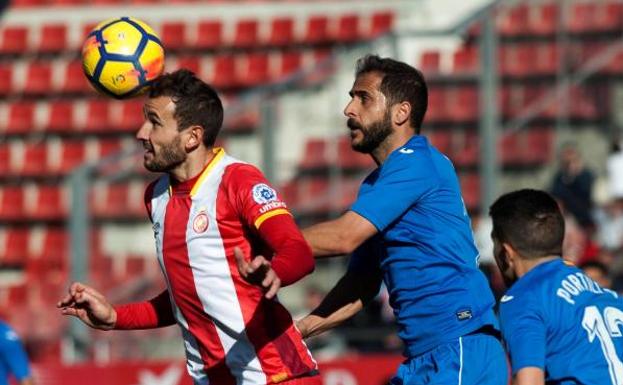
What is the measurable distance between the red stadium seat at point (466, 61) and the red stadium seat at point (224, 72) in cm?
644

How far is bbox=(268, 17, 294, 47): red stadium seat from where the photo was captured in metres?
19.7

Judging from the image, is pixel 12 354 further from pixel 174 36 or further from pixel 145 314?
pixel 174 36

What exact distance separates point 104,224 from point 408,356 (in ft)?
25.6

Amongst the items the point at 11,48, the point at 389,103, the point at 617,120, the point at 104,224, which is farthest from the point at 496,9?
the point at 11,48

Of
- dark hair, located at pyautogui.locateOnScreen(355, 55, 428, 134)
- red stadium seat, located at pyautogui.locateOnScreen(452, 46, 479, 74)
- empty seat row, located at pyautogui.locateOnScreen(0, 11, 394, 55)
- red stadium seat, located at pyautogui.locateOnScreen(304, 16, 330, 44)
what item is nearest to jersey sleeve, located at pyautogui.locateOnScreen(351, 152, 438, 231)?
dark hair, located at pyautogui.locateOnScreen(355, 55, 428, 134)

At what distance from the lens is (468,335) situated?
597 centimetres

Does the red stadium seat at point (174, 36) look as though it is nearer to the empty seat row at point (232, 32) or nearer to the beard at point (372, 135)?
the empty seat row at point (232, 32)

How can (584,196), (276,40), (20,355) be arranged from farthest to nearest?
(276,40), (584,196), (20,355)

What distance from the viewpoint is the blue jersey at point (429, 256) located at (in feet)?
19.5

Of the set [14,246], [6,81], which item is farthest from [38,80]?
[14,246]

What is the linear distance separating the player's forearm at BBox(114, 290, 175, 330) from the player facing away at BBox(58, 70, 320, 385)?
206mm

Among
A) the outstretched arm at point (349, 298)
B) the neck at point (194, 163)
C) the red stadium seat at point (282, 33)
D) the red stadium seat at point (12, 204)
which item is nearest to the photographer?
the neck at point (194, 163)

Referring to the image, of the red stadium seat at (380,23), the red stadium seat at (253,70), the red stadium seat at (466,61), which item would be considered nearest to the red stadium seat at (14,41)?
the red stadium seat at (253,70)

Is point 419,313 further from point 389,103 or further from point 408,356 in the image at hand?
point 389,103
